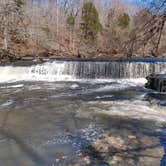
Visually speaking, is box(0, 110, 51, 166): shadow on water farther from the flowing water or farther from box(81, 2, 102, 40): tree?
box(81, 2, 102, 40): tree

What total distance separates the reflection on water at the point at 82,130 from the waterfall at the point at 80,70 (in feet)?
17.4

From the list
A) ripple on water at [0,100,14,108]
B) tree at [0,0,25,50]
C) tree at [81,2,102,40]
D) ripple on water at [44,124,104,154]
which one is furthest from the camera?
tree at [81,2,102,40]

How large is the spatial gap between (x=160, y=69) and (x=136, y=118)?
28.8 feet

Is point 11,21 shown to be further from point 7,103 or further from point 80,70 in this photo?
point 7,103

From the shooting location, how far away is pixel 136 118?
7.03 metres

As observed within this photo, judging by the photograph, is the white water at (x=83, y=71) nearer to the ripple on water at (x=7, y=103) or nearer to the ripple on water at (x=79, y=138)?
the ripple on water at (x=7, y=103)

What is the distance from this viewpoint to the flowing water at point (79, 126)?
4836mm

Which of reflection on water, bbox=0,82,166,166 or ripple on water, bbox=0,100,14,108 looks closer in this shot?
reflection on water, bbox=0,82,166,166

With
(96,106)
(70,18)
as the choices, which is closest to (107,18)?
(70,18)

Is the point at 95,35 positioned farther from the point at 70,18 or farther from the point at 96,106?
the point at 96,106

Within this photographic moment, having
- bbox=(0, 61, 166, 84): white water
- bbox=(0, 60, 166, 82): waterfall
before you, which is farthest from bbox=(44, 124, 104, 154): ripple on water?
bbox=(0, 60, 166, 82): waterfall

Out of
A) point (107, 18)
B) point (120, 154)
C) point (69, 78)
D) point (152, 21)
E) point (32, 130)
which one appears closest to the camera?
point (152, 21)

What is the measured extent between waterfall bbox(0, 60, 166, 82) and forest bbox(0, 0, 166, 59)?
964 millimetres

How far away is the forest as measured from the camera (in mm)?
4559
